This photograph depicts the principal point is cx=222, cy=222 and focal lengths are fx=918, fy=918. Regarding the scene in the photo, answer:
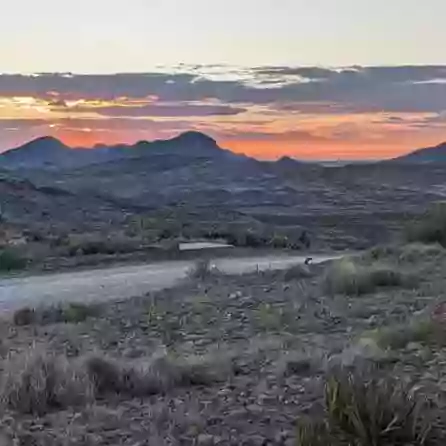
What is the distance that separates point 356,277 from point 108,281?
2134 mm

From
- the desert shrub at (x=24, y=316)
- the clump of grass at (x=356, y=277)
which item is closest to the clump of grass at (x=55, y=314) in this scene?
the desert shrub at (x=24, y=316)

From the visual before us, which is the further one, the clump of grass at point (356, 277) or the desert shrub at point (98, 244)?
the clump of grass at point (356, 277)

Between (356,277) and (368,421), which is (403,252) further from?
(368,421)

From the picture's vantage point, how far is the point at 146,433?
4.41 metres

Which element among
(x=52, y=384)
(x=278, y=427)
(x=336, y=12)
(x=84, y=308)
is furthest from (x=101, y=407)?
(x=336, y=12)

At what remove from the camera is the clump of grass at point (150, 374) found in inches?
206

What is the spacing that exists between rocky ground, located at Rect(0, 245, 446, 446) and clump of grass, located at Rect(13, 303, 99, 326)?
0.04ft

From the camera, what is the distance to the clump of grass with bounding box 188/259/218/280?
26.1ft

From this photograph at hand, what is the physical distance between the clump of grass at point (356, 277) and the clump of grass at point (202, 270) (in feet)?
3.25

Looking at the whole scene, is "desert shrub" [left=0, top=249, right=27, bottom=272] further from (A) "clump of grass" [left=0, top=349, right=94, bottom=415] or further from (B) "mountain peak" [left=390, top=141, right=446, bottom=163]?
(B) "mountain peak" [left=390, top=141, right=446, bottom=163]

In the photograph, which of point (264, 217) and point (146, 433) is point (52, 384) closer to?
point (146, 433)

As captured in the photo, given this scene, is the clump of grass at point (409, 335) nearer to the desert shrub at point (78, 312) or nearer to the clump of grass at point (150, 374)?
the clump of grass at point (150, 374)

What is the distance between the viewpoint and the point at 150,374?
530 cm

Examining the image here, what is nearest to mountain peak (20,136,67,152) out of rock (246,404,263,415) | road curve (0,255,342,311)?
road curve (0,255,342,311)
